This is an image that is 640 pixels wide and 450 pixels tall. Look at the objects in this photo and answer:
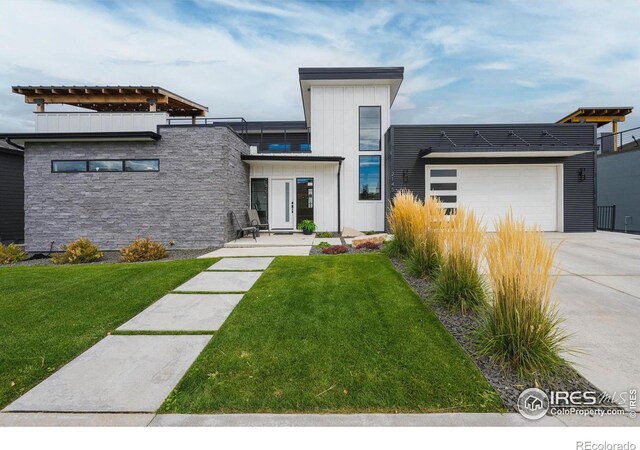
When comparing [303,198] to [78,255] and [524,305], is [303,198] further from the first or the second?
[524,305]

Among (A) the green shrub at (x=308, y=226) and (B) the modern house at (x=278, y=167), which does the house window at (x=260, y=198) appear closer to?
(B) the modern house at (x=278, y=167)

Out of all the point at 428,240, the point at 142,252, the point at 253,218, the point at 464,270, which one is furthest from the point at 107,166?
the point at 464,270

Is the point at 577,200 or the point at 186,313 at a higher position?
the point at 577,200

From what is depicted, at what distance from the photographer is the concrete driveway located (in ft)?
8.33

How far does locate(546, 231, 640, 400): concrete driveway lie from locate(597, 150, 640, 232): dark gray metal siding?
839 cm

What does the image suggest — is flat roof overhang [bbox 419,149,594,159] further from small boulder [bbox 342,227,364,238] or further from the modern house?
small boulder [bbox 342,227,364,238]

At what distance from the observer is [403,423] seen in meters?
1.96

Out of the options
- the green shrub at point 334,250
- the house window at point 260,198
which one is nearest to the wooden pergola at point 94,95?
the house window at point 260,198

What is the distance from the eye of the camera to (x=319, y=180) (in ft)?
41.6

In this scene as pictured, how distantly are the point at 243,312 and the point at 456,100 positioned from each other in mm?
20280

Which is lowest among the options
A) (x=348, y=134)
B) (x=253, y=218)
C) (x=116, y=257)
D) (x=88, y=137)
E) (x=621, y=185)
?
(x=116, y=257)

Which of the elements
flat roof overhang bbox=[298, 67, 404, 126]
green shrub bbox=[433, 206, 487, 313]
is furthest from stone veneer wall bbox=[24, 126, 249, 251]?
green shrub bbox=[433, 206, 487, 313]

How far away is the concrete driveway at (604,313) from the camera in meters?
2.54

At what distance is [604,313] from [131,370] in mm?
5254
